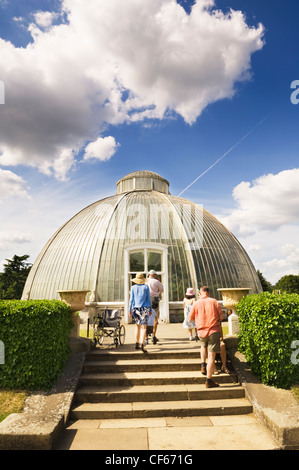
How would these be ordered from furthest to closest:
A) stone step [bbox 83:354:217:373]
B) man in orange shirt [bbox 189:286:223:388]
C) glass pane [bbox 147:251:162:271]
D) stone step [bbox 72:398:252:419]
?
glass pane [bbox 147:251:162:271]
stone step [bbox 83:354:217:373]
man in orange shirt [bbox 189:286:223:388]
stone step [bbox 72:398:252:419]

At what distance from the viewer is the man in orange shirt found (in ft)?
18.5

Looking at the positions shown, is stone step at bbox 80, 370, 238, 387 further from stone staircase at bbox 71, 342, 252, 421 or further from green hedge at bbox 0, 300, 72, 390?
green hedge at bbox 0, 300, 72, 390

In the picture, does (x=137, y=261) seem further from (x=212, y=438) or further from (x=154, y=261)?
(x=212, y=438)

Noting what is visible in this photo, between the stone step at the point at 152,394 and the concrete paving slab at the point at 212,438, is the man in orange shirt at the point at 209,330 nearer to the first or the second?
the stone step at the point at 152,394

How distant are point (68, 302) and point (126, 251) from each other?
662 centimetres

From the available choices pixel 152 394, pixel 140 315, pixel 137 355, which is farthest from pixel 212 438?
pixel 140 315

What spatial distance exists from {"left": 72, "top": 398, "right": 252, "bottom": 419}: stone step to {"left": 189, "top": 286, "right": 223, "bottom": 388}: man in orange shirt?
55cm

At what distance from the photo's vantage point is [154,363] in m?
6.29

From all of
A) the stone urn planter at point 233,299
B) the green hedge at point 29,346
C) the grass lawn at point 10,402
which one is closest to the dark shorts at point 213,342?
the stone urn planter at point 233,299

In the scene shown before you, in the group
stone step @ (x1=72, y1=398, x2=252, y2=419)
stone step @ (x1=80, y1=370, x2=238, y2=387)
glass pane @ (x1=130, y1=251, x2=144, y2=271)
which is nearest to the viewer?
stone step @ (x1=72, y1=398, x2=252, y2=419)

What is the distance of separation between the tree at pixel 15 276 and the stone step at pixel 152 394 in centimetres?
2728

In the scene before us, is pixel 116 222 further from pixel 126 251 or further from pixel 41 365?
pixel 41 365

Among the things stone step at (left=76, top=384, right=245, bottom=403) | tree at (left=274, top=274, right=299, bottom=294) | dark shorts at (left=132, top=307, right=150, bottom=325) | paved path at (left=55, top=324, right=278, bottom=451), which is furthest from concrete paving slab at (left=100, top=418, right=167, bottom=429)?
tree at (left=274, top=274, right=299, bottom=294)

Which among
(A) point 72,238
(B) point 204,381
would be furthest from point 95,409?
(A) point 72,238
